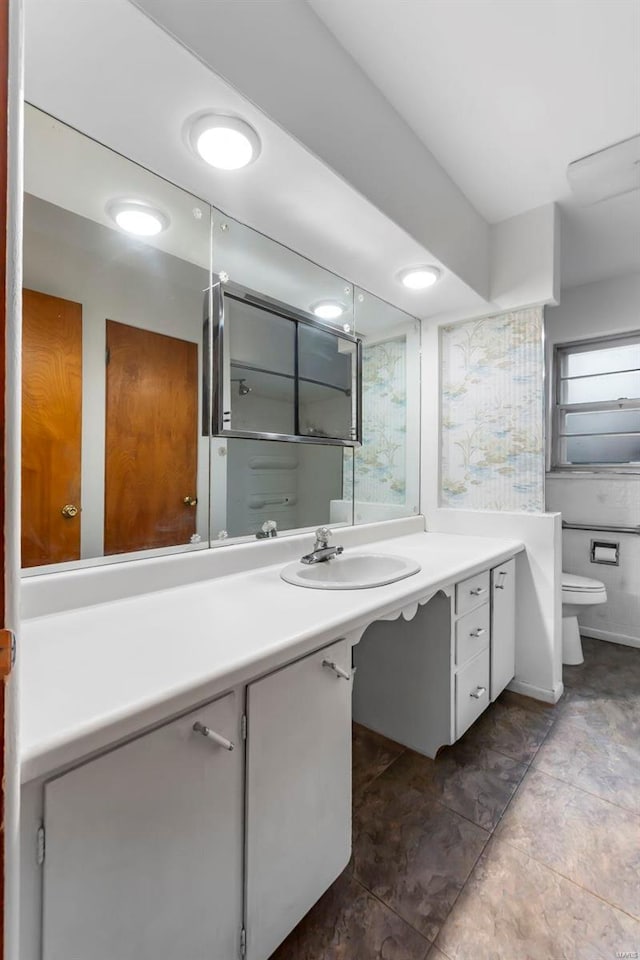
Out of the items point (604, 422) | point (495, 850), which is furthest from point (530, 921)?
point (604, 422)

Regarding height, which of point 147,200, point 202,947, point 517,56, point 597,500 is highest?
point 517,56

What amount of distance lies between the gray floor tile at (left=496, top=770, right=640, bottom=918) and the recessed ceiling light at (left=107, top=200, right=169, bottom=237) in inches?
86.3

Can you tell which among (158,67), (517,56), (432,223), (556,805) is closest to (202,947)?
(556,805)

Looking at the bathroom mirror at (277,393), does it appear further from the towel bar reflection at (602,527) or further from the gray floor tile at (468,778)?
the towel bar reflection at (602,527)

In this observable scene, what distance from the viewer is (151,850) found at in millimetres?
693

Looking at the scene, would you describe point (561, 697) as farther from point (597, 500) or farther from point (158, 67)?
point (158, 67)

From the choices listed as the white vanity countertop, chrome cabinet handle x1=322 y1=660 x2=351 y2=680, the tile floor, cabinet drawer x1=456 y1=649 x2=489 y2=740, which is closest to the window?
the tile floor

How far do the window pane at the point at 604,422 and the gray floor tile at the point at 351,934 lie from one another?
298 cm

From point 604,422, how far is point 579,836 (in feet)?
8.30

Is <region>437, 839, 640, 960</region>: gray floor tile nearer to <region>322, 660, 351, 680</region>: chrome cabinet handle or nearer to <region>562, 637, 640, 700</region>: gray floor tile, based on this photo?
<region>322, 660, 351, 680</region>: chrome cabinet handle

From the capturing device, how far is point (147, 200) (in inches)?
51.0

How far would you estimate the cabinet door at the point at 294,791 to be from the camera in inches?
33.6

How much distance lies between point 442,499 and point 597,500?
1.26 meters

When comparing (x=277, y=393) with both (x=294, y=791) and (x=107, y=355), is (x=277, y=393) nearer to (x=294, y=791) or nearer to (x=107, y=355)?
(x=107, y=355)
